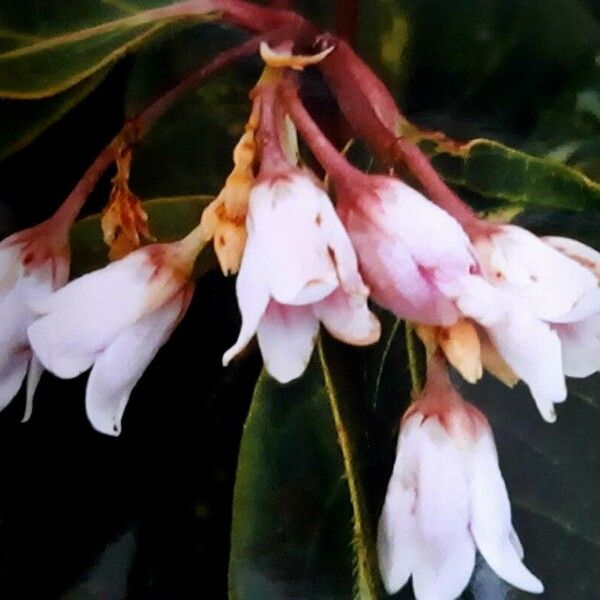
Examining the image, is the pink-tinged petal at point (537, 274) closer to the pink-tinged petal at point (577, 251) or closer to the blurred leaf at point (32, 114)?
the pink-tinged petal at point (577, 251)

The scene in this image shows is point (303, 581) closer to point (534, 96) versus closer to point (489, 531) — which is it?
point (489, 531)

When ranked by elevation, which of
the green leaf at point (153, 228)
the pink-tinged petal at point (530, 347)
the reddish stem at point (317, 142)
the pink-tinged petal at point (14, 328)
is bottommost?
the pink-tinged petal at point (14, 328)

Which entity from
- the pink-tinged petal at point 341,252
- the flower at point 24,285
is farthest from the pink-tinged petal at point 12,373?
the pink-tinged petal at point 341,252

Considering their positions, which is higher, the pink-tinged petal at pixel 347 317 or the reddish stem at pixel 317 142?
the reddish stem at pixel 317 142

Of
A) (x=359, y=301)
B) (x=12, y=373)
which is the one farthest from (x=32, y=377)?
(x=359, y=301)

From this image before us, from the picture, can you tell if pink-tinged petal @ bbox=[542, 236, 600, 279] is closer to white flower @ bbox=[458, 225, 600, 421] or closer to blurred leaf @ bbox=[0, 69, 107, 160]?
white flower @ bbox=[458, 225, 600, 421]

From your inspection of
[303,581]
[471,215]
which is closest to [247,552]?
[303,581]

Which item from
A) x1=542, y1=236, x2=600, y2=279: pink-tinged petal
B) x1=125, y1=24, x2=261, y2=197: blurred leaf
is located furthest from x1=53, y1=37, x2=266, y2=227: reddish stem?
x1=542, y1=236, x2=600, y2=279: pink-tinged petal
